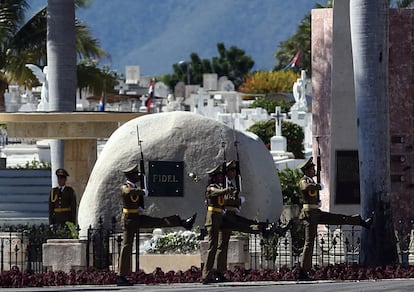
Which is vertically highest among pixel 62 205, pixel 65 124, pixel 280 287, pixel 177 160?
pixel 65 124

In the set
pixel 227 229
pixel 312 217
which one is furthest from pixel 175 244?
pixel 312 217

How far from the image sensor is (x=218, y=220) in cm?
2219

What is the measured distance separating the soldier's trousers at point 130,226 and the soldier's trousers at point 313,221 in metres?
1.74

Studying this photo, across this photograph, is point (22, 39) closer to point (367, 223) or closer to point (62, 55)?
point (62, 55)

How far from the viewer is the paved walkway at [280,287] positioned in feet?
65.2

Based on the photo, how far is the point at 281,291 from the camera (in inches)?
779

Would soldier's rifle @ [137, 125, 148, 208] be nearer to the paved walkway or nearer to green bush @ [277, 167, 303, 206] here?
the paved walkway

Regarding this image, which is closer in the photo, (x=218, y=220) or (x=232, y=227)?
(x=218, y=220)

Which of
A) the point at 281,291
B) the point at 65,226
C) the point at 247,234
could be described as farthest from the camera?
the point at 65,226

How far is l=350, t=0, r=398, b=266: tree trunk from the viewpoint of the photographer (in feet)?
75.5

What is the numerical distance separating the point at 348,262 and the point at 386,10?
364 cm

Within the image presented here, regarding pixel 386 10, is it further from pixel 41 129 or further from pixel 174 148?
pixel 41 129

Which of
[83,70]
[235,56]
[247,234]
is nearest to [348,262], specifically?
[247,234]

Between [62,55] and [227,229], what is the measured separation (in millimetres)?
9626
